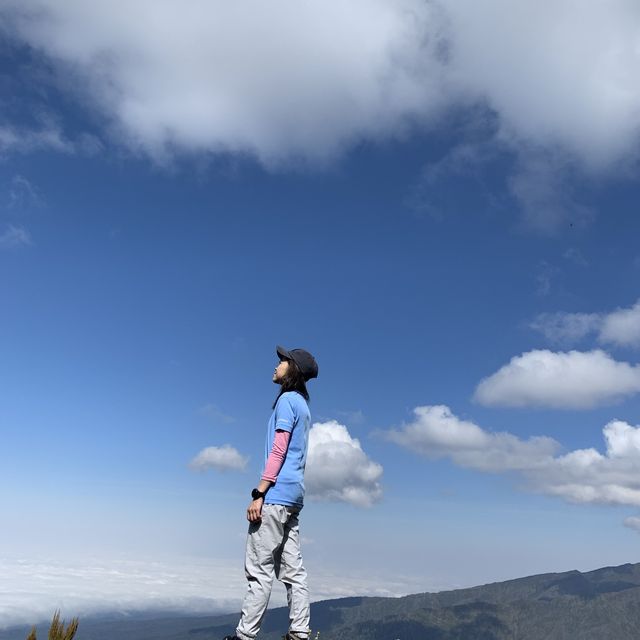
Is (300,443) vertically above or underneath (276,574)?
above

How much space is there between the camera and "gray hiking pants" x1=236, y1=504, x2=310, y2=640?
7855 millimetres

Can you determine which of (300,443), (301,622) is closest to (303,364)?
(300,443)

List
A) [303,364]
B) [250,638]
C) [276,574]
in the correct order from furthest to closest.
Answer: [303,364] < [276,574] < [250,638]

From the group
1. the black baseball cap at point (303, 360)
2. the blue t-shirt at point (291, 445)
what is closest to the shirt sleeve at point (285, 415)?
the blue t-shirt at point (291, 445)

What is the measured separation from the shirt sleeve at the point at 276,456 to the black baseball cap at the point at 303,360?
1.01 m

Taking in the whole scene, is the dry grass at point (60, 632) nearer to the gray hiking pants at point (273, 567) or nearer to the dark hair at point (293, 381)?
the gray hiking pants at point (273, 567)

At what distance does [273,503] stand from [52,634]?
3.19m

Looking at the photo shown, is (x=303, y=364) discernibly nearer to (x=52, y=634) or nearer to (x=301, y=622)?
(x=301, y=622)

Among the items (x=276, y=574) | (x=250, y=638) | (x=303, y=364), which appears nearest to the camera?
(x=250, y=638)

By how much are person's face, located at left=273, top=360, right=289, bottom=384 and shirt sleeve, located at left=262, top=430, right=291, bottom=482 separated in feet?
2.86

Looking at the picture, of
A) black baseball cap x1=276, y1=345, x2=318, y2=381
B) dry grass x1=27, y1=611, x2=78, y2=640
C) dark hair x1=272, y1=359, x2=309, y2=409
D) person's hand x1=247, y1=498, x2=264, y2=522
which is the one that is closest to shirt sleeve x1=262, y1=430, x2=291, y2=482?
person's hand x1=247, y1=498, x2=264, y2=522

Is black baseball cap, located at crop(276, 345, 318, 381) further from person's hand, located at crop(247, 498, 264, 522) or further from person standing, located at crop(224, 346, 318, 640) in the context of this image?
person's hand, located at crop(247, 498, 264, 522)

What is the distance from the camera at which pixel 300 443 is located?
8508 millimetres

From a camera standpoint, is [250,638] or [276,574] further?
[276,574]
